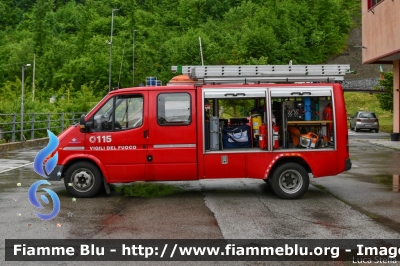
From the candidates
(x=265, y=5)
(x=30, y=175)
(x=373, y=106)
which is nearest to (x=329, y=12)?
(x=265, y=5)

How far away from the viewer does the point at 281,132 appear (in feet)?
39.0

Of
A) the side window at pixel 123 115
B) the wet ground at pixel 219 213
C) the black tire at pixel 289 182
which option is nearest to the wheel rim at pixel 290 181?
the black tire at pixel 289 182

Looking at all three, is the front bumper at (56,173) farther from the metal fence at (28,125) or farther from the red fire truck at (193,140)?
the metal fence at (28,125)

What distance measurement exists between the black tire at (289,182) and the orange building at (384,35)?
1748 cm

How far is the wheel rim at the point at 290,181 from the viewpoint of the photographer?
38.2ft

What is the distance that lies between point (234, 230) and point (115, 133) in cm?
396

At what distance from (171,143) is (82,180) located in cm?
200

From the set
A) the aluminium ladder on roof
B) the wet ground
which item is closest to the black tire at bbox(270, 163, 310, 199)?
the wet ground

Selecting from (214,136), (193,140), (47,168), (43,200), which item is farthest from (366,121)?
(43,200)

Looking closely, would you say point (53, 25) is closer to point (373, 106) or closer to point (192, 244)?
point (373, 106)

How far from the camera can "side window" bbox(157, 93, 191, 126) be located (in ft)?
38.0

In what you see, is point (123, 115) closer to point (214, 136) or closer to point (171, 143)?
point (171, 143)

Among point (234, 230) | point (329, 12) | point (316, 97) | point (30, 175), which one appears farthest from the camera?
point (329, 12)

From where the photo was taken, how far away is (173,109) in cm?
1162
